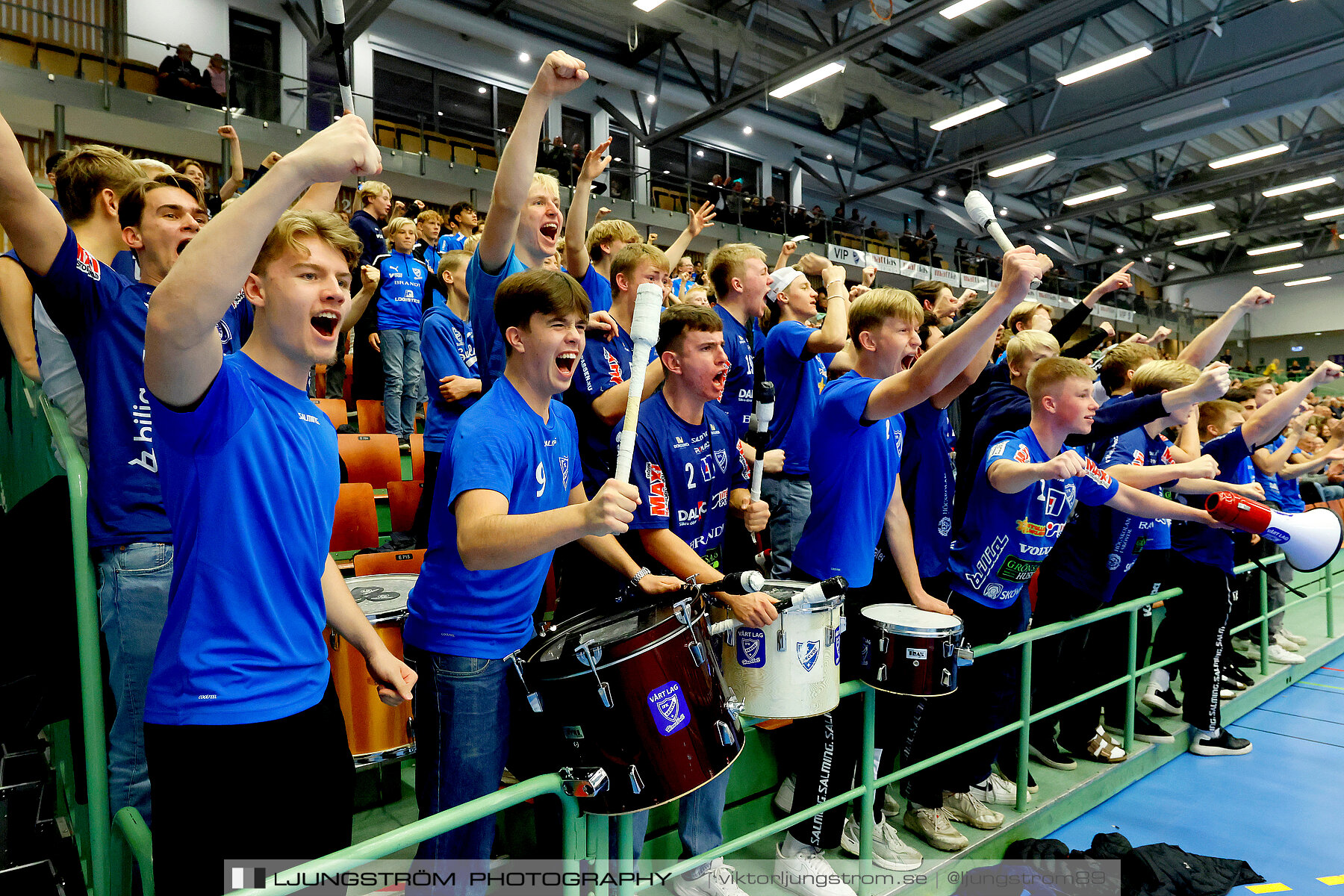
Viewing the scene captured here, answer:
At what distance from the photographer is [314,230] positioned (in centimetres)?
160

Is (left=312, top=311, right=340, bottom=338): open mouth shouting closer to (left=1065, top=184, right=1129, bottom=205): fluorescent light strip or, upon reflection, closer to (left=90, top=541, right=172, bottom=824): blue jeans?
(left=90, top=541, right=172, bottom=824): blue jeans

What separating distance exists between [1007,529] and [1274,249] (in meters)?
28.1

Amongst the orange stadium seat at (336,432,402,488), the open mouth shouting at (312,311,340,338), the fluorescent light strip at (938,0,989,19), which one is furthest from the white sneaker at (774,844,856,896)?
the fluorescent light strip at (938,0,989,19)

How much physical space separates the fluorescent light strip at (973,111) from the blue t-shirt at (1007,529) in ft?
40.8

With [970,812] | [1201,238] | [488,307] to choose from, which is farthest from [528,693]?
[1201,238]

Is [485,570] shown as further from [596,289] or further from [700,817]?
[596,289]

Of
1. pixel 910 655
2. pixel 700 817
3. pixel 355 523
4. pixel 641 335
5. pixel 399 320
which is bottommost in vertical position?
pixel 700 817

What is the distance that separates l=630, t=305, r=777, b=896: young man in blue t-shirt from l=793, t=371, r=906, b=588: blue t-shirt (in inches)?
12.7

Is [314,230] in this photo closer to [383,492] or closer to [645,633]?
[645,633]

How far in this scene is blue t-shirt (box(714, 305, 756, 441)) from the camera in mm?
3520

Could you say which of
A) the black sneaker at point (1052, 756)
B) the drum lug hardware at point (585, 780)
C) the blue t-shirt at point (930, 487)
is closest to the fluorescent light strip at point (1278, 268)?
the black sneaker at point (1052, 756)

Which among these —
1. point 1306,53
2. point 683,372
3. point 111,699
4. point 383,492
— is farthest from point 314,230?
point 1306,53

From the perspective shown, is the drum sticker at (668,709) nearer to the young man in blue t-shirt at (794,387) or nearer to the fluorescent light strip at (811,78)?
the young man in blue t-shirt at (794,387)

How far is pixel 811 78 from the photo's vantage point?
1313 cm
